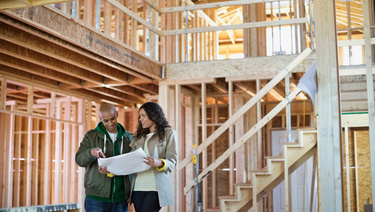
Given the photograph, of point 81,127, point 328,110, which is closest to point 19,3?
point 328,110

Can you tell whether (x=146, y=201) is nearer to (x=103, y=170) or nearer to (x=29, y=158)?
(x=103, y=170)

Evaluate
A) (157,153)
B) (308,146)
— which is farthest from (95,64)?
(157,153)

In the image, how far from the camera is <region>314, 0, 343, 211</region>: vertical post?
343 cm

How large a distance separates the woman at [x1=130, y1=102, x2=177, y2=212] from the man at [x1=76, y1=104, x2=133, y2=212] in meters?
0.13

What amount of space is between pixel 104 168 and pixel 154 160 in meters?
0.40

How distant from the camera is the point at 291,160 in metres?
7.26

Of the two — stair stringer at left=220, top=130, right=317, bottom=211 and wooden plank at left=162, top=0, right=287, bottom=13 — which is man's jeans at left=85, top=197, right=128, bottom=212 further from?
wooden plank at left=162, top=0, right=287, bottom=13

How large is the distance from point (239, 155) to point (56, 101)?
4057 mm

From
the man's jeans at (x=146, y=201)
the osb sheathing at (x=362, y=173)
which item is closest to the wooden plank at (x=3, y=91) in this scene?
the man's jeans at (x=146, y=201)

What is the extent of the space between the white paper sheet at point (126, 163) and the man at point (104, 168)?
64 mm

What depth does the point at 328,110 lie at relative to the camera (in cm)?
348

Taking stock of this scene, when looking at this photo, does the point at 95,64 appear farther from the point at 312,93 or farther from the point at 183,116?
the point at 312,93

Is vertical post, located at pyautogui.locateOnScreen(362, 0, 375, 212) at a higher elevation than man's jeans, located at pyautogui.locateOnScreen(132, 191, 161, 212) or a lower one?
higher

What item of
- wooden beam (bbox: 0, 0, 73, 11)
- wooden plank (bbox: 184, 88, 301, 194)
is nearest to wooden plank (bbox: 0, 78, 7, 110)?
wooden plank (bbox: 184, 88, 301, 194)
